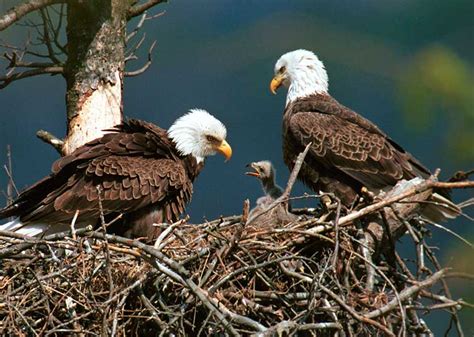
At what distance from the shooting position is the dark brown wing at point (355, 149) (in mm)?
6297

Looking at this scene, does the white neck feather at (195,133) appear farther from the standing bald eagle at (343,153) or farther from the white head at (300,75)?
the white head at (300,75)

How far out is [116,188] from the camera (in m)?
5.90

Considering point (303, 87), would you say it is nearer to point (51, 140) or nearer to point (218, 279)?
point (51, 140)

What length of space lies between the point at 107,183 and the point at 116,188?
0.23ft

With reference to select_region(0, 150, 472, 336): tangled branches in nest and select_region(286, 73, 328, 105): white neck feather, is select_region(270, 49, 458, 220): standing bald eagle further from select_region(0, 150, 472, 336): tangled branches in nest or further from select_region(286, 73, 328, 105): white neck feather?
select_region(0, 150, 472, 336): tangled branches in nest

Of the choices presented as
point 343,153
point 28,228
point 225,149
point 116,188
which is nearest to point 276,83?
point 225,149

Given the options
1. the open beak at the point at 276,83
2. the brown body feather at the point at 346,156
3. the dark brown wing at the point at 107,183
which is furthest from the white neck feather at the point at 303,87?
the dark brown wing at the point at 107,183

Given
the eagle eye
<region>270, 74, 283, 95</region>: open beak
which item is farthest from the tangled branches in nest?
<region>270, 74, 283, 95</region>: open beak

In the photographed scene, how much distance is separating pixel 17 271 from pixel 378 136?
2986 mm

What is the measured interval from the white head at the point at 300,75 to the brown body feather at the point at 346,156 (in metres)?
0.52

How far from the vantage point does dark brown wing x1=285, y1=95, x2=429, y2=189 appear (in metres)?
6.30

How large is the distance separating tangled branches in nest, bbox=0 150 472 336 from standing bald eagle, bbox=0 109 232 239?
3.28 ft

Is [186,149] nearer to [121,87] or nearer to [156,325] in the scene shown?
[121,87]

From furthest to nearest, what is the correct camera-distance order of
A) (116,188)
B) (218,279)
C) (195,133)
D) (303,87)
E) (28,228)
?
(303,87) < (195,133) < (116,188) < (28,228) < (218,279)
